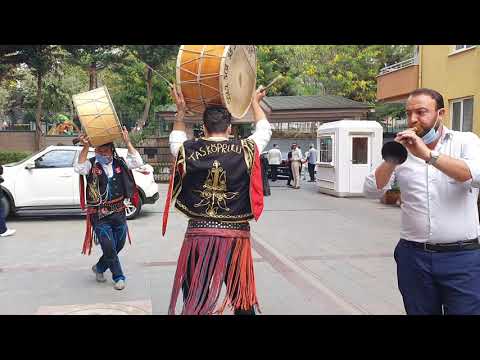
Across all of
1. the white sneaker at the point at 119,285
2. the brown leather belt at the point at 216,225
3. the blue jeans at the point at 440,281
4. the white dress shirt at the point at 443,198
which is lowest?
the white sneaker at the point at 119,285

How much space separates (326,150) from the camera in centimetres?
1598

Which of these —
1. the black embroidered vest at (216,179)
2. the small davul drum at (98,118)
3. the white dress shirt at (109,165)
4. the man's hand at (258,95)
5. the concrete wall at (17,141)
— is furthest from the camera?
the concrete wall at (17,141)

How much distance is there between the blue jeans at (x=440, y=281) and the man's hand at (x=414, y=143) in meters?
0.60

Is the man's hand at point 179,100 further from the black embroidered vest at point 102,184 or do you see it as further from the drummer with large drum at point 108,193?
the black embroidered vest at point 102,184

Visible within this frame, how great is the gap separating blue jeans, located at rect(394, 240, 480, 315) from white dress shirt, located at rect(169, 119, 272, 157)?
3.56 feet

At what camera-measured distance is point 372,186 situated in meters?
3.05

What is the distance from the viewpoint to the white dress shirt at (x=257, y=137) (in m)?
3.30

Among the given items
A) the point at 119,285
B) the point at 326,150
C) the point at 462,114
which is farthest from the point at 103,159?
the point at 326,150

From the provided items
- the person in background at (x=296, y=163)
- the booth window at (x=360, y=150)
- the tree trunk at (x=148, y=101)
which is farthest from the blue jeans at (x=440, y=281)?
the tree trunk at (x=148, y=101)

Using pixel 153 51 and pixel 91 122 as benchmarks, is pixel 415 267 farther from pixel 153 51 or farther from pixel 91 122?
pixel 153 51

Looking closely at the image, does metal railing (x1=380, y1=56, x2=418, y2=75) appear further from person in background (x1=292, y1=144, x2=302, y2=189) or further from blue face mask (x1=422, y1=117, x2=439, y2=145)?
blue face mask (x1=422, y1=117, x2=439, y2=145)

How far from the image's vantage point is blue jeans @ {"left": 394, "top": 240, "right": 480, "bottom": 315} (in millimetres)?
2648

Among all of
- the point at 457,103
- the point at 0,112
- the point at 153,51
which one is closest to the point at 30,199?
the point at 457,103

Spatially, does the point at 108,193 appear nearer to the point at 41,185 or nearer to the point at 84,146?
the point at 84,146
